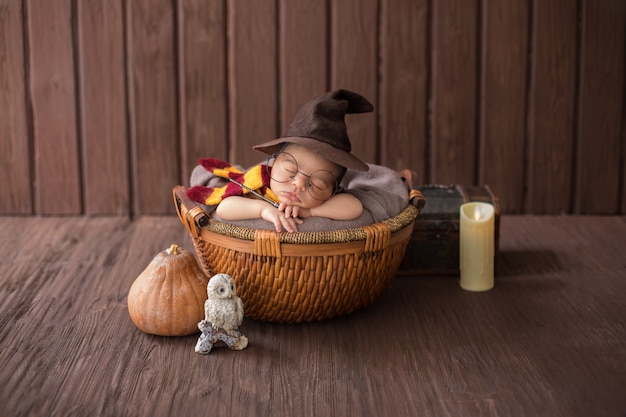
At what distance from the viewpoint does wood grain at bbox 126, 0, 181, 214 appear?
307 cm

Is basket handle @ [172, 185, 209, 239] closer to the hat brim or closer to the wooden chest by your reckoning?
the hat brim

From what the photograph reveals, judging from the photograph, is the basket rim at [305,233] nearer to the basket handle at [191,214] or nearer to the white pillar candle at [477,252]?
the basket handle at [191,214]

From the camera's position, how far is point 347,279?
2.08 meters

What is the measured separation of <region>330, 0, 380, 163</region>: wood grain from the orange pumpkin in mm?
1207

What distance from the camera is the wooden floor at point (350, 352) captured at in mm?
1755

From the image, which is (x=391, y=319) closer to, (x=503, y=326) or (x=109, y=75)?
(x=503, y=326)

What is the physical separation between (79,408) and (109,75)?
5.49ft

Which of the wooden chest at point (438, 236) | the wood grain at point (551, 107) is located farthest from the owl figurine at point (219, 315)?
the wood grain at point (551, 107)

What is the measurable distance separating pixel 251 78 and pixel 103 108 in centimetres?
57

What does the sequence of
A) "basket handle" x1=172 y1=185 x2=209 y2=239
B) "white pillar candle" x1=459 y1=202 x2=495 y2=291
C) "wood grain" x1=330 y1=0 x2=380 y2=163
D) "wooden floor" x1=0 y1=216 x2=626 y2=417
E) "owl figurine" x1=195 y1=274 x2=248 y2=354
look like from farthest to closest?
"wood grain" x1=330 y1=0 x2=380 y2=163 < "white pillar candle" x1=459 y1=202 x2=495 y2=291 < "basket handle" x1=172 y1=185 x2=209 y2=239 < "owl figurine" x1=195 y1=274 x2=248 y2=354 < "wooden floor" x1=0 y1=216 x2=626 y2=417

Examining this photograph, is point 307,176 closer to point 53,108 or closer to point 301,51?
point 301,51

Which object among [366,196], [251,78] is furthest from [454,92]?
[366,196]

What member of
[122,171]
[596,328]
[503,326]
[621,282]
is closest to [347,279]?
[503,326]

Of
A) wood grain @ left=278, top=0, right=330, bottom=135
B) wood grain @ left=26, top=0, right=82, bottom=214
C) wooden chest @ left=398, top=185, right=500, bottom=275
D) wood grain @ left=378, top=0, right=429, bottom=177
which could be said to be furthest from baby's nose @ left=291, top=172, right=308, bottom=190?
wood grain @ left=26, top=0, right=82, bottom=214
